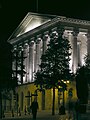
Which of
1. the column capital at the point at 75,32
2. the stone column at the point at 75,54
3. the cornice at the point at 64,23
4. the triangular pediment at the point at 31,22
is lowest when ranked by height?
the stone column at the point at 75,54

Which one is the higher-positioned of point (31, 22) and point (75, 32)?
point (31, 22)

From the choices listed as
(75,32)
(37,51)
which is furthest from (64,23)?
(37,51)

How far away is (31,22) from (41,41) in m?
8.12

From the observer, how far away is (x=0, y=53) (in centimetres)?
6506

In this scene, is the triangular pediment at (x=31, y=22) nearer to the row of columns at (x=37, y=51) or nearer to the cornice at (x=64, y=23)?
the cornice at (x=64, y=23)

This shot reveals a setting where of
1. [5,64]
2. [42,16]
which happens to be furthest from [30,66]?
[5,64]

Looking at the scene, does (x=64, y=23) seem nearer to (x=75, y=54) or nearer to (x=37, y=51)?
(x=75, y=54)

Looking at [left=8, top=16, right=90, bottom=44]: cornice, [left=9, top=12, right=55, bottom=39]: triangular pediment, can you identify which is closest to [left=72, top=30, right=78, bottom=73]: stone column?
[left=8, top=16, right=90, bottom=44]: cornice

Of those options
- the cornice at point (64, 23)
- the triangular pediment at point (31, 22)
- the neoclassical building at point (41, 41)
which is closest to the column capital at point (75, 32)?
the neoclassical building at point (41, 41)

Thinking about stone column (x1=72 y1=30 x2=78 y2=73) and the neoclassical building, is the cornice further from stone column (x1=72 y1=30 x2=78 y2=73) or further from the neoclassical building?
stone column (x1=72 y1=30 x2=78 y2=73)

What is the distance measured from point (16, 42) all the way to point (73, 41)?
27.3m

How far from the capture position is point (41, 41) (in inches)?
4318

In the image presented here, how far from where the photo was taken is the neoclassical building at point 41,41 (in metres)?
98.9

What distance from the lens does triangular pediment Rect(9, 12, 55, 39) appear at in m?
110
